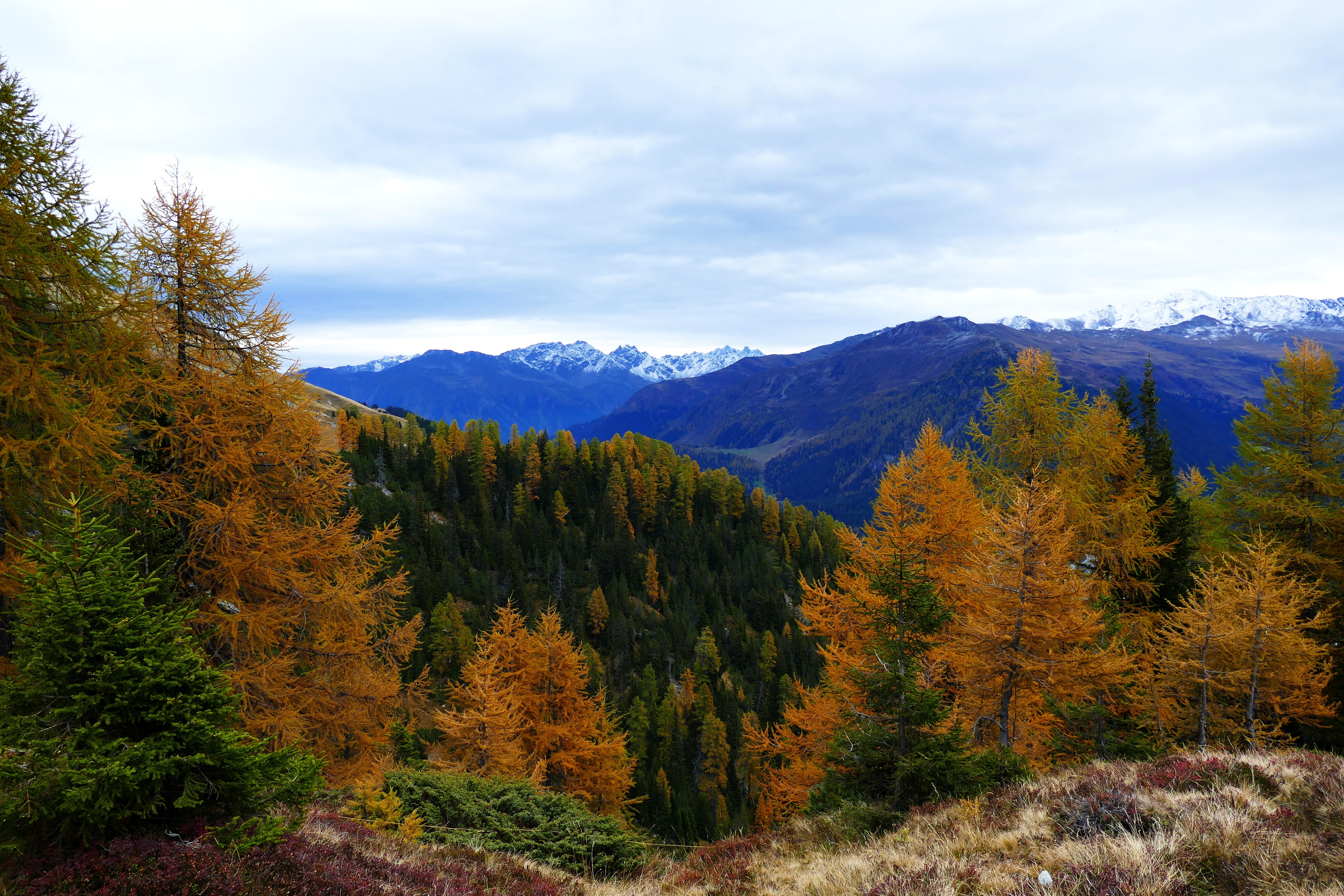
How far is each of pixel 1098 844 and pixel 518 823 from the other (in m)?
9.86

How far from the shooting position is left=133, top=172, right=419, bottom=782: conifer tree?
33.7 ft

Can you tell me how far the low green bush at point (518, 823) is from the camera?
9750mm

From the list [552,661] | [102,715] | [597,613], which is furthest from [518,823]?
[597,613]

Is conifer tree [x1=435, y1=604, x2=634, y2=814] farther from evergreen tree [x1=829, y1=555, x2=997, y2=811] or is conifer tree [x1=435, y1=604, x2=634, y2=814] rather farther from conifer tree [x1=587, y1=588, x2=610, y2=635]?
conifer tree [x1=587, y1=588, x2=610, y2=635]

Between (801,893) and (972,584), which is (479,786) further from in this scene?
(972,584)

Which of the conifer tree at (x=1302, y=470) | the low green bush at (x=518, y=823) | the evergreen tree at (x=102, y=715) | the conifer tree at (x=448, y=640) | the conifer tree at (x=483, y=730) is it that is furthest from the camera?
the conifer tree at (x=448, y=640)

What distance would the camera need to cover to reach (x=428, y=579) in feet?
219

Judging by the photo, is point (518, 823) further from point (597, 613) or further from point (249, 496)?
point (597, 613)

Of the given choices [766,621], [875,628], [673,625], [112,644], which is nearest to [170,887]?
[112,644]

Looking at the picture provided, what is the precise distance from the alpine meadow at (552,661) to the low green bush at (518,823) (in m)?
0.11

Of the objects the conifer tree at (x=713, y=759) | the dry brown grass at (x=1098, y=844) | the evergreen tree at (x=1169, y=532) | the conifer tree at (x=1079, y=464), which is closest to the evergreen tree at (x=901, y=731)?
the dry brown grass at (x=1098, y=844)

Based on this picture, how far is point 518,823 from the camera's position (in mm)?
11250

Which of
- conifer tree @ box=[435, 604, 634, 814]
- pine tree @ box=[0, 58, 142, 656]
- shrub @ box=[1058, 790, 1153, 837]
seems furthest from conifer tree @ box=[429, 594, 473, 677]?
shrub @ box=[1058, 790, 1153, 837]

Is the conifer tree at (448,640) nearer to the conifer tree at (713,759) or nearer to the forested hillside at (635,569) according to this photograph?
the forested hillside at (635,569)
